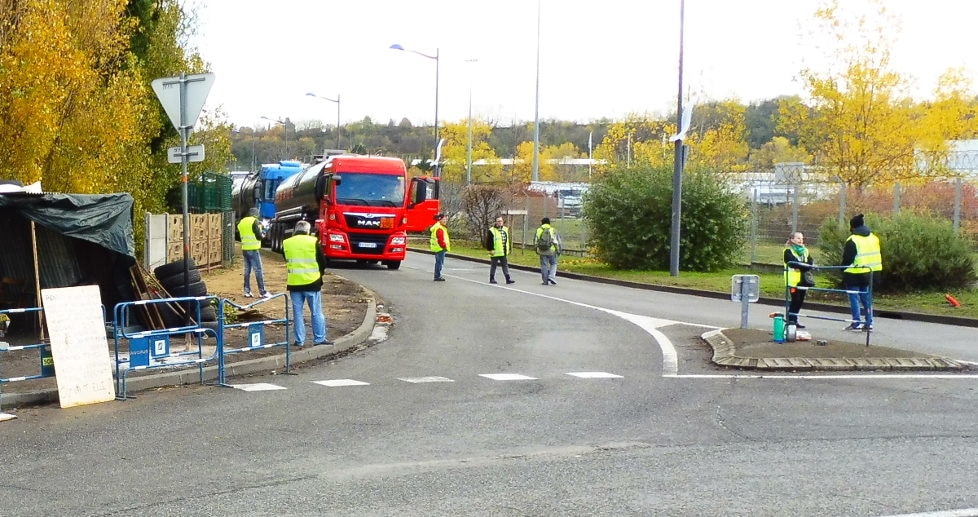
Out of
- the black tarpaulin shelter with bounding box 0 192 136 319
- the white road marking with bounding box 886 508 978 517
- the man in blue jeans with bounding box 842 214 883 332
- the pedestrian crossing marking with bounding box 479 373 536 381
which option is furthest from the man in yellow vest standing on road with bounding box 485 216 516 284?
the white road marking with bounding box 886 508 978 517

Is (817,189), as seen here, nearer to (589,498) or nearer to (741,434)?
(741,434)

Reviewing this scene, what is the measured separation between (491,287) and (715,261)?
8423 mm

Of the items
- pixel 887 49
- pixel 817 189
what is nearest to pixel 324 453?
pixel 817 189

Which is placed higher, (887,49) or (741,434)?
(887,49)

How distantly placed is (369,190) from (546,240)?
756 cm

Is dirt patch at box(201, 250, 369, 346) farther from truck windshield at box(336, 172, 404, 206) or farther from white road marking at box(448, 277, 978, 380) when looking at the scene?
white road marking at box(448, 277, 978, 380)

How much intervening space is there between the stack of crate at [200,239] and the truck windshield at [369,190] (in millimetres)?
3783

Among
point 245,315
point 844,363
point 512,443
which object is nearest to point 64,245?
point 245,315

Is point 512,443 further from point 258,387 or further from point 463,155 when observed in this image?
point 463,155

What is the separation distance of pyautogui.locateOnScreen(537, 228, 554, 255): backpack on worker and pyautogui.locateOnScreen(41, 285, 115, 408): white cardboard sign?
54.4 ft

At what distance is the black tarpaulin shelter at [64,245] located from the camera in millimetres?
13500

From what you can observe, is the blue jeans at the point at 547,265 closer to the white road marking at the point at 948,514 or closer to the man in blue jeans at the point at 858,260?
the man in blue jeans at the point at 858,260

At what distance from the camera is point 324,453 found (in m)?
7.84

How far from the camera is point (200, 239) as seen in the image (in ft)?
90.5
